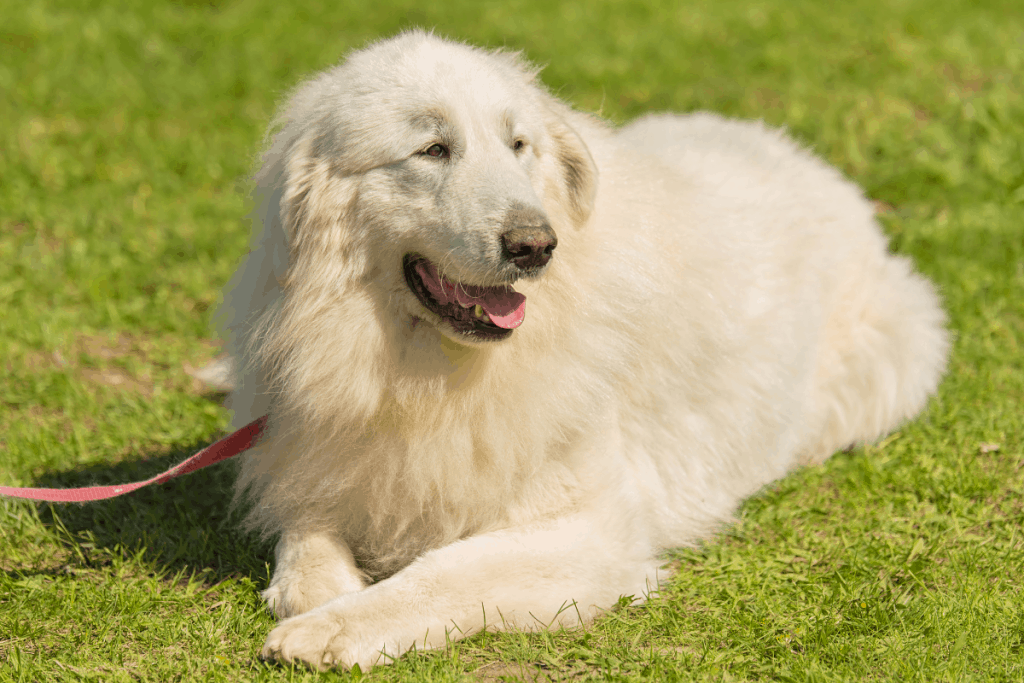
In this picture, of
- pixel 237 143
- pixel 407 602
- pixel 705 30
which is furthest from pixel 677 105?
pixel 407 602

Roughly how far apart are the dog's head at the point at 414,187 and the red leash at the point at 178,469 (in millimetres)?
646

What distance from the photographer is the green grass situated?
3.00 meters

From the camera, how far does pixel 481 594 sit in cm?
298

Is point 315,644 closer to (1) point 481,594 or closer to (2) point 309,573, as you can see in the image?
(2) point 309,573

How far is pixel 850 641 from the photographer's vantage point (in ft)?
9.74

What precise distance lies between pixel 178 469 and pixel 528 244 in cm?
153

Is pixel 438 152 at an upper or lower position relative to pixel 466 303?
upper

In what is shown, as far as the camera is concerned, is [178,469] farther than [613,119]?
No

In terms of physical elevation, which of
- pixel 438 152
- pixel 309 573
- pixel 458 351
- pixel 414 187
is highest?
pixel 438 152

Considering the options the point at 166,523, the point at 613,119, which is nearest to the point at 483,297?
the point at 613,119

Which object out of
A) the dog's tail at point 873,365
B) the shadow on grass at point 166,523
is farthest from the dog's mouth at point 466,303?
the dog's tail at point 873,365

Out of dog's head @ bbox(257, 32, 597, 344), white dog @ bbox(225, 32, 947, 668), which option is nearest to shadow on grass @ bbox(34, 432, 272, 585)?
white dog @ bbox(225, 32, 947, 668)

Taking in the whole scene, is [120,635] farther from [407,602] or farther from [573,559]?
[573,559]

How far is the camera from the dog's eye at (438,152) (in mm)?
3043
